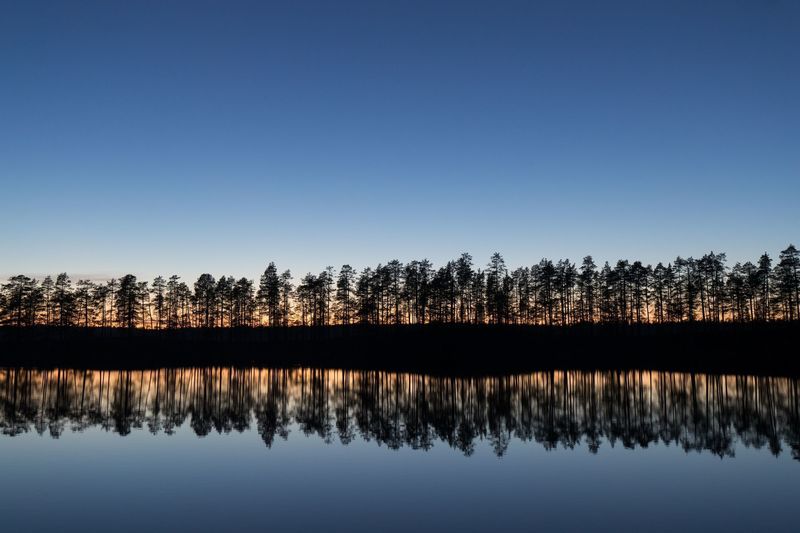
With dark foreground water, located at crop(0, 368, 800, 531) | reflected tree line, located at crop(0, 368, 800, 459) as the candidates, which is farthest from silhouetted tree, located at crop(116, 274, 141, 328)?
dark foreground water, located at crop(0, 368, 800, 531)

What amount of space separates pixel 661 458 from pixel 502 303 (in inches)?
4119

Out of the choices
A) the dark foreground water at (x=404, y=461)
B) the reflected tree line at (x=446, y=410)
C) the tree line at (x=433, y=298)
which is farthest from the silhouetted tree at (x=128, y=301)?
the dark foreground water at (x=404, y=461)

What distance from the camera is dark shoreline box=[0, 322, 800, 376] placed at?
7825 cm

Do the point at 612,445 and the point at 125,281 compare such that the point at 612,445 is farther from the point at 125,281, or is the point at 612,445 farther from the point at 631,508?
the point at 125,281

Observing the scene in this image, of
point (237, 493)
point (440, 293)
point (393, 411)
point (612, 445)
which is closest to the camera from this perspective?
point (237, 493)

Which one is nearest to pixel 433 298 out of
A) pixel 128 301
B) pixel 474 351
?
pixel 474 351

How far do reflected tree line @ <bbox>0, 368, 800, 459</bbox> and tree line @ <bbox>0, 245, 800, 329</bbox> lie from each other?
67.6 metres

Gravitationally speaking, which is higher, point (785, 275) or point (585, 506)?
point (785, 275)

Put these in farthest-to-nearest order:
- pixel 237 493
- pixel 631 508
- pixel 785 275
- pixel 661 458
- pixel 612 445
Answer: pixel 785 275 < pixel 612 445 < pixel 661 458 < pixel 237 493 < pixel 631 508

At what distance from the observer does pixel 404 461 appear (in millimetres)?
23141

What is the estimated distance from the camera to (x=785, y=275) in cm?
10675

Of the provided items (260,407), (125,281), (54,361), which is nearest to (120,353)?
(54,361)

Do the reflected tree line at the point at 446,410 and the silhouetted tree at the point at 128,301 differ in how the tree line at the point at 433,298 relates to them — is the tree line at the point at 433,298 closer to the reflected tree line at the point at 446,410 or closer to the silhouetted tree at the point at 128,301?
the silhouetted tree at the point at 128,301

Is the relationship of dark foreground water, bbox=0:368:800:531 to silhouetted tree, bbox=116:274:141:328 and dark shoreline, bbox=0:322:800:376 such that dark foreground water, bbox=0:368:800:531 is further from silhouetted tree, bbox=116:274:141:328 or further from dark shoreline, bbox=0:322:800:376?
silhouetted tree, bbox=116:274:141:328
